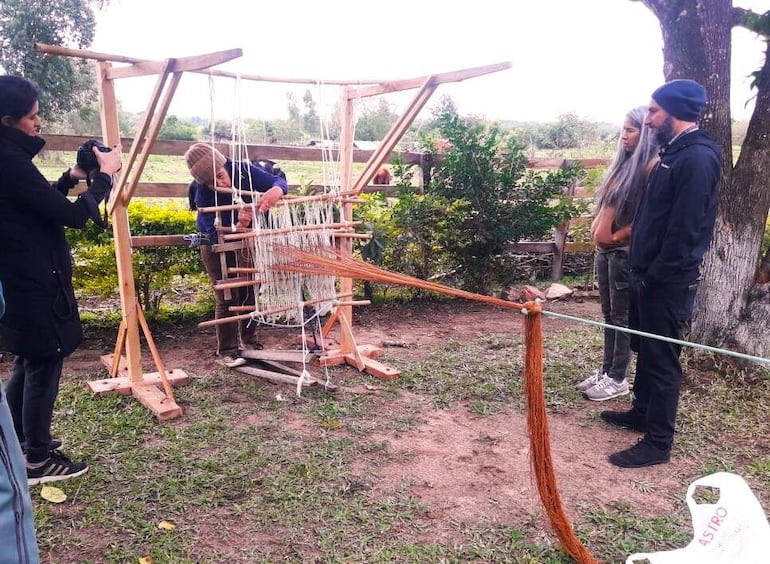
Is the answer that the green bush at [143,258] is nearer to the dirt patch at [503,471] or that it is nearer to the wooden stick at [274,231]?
the wooden stick at [274,231]

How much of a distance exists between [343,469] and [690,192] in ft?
7.01

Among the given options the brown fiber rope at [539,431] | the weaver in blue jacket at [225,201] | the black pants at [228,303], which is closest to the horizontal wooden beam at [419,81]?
the weaver in blue jacket at [225,201]

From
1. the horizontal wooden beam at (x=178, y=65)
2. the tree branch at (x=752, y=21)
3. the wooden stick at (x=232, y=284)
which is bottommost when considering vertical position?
the wooden stick at (x=232, y=284)

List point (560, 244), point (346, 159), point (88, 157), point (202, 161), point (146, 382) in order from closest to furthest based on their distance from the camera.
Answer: point (88, 157), point (202, 161), point (146, 382), point (346, 159), point (560, 244)

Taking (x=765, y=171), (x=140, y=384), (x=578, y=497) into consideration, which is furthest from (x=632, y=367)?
(x=140, y=384)

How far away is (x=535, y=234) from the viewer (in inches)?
252

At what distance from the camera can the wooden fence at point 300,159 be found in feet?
14.2

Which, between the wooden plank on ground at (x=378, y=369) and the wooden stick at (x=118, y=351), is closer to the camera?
the wooden stick at (x=118, y=351)

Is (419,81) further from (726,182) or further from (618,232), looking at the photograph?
(726,182)

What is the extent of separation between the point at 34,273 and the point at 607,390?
3324mm

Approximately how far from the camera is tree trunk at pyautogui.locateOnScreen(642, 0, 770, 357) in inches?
153

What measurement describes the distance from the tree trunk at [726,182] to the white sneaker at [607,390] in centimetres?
85

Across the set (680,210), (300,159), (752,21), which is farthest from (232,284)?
(752,21)

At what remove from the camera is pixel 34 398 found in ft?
8.67
